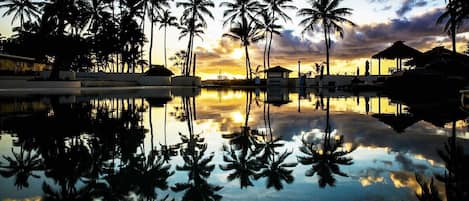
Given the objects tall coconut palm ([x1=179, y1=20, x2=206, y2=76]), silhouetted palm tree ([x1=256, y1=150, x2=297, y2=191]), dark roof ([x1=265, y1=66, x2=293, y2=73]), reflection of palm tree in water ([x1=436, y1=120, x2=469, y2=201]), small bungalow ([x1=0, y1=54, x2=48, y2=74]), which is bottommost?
silhouetted palm tree ([x1=256, y1=150, x2=297, y2=191])

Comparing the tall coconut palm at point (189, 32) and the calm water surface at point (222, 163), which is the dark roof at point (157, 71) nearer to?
the tall coconut palm at point (189, 32)

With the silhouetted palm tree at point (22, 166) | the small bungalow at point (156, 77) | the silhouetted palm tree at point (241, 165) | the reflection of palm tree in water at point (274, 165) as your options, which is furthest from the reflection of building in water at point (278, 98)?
the small bungalow at point (156, 77)

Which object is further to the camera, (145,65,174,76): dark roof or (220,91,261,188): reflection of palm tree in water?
(145,65,174,76): dark roof

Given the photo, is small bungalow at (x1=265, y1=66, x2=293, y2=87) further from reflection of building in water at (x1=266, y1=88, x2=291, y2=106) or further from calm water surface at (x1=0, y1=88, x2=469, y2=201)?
calm water surface at (x1=0, y1=88, x2=469, y2=201)

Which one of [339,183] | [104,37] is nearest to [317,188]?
[339,183]

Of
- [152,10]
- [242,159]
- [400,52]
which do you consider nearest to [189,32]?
[152,10]

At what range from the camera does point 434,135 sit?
5652mm

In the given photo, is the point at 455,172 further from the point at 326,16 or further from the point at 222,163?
the point at 326,16

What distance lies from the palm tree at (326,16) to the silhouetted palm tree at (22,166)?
119 feet

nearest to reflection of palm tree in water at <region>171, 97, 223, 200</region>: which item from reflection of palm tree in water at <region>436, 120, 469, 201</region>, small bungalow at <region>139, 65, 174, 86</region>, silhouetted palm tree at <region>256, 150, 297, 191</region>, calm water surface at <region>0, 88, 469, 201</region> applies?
calm water surface at <region>0, 88, 469, 201</region>

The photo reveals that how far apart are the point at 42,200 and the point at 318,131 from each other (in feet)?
15.9

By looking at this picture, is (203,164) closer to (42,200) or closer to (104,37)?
(42,200)

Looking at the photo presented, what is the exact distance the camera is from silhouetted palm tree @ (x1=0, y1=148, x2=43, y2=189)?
10.2 feet

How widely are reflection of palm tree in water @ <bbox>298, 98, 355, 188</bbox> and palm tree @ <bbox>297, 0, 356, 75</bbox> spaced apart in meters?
34.2
